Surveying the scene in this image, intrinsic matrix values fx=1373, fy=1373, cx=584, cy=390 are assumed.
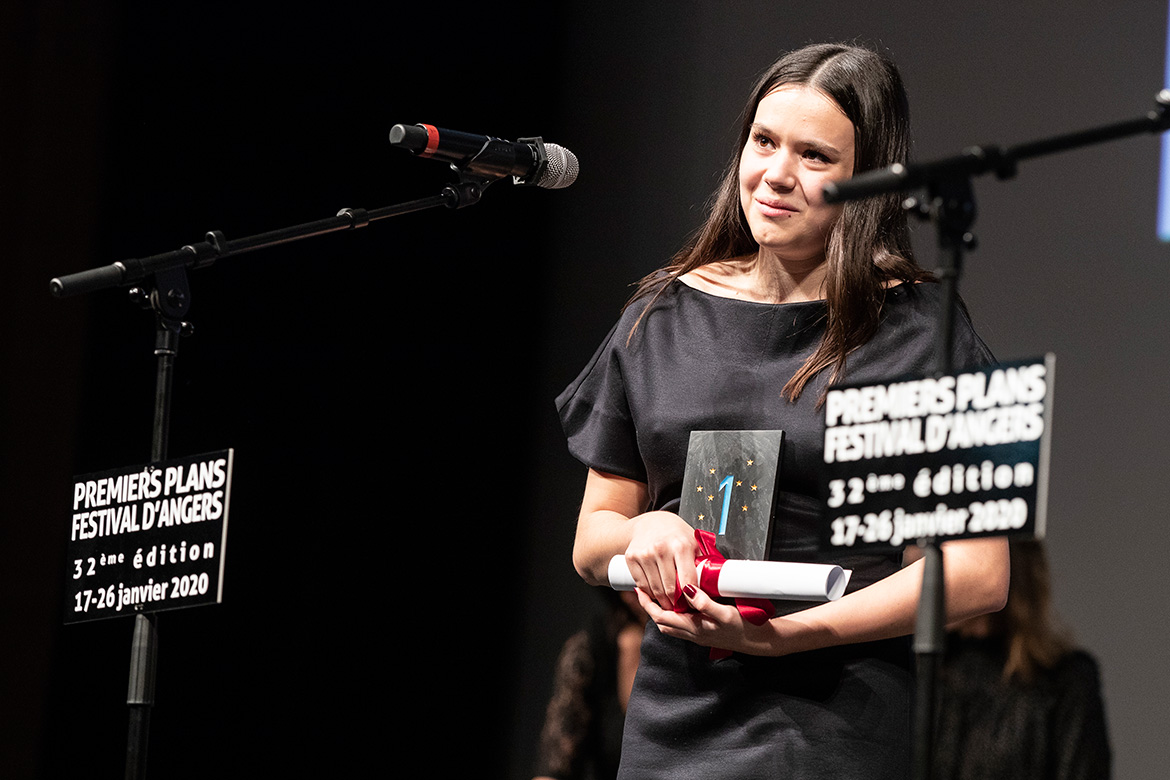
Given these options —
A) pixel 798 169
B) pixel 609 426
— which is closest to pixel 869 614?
pixel 609 426

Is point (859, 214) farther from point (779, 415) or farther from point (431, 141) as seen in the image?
point (431, 141)

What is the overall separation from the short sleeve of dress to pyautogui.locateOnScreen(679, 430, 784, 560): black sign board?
0.17 m

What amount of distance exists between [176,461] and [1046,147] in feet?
3.64

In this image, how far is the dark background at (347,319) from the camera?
11.2 ft

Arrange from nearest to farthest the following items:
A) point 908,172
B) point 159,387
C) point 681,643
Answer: point 908,172
point 681,643
point 159,387

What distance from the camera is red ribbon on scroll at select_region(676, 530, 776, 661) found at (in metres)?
1.35

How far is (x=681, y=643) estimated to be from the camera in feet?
4.90

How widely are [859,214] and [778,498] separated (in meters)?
0.35

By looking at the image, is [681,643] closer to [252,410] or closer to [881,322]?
[881,322]

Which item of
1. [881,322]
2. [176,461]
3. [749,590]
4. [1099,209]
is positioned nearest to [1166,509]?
[1099,209]

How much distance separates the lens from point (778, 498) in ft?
4.79

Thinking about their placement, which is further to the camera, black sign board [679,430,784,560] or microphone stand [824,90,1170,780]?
black sign board [679,430,784,560]

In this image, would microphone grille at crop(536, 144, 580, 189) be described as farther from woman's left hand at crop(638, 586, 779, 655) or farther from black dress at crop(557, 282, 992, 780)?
woman's left hand at crop(638, 586, 779, 655)

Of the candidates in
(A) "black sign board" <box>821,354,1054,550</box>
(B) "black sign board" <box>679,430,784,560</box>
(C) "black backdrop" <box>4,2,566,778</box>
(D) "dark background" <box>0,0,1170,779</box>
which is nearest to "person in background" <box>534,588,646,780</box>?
(D) "dark background" <box>0,0,1170,779</box>
